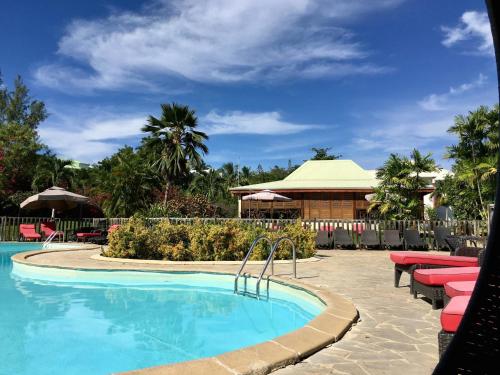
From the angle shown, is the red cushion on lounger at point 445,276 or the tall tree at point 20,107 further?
the tall tree at point 20,107

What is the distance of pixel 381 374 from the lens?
2959 millimetres

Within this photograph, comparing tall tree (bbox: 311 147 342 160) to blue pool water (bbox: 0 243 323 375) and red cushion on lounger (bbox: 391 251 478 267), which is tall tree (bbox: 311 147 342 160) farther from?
red cushion on lounger (bbox: 391 251 478 267)

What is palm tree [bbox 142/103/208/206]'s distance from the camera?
26.5 m

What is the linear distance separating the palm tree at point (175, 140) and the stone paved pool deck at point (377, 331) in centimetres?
1856

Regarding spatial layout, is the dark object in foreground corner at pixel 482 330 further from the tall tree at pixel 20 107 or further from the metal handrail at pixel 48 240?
the tall tree at pixel 20 107

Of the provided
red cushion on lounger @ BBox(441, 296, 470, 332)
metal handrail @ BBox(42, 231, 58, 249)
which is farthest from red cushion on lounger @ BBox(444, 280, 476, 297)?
metal handrail @ BBox(42, 231, 58, 249)

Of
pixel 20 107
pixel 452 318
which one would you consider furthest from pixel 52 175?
pixel 452 318

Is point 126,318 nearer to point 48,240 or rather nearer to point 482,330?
point 482,330

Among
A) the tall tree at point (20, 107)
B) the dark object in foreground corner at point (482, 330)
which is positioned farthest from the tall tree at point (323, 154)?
the dark object in foreground corner at point (482, 330)

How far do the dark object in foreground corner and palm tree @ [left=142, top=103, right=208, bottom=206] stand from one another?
25253mm

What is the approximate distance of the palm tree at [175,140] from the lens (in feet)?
87.0

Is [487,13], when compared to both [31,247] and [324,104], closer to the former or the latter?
[31,247]

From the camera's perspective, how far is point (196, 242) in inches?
418

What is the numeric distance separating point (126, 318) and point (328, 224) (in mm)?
11235
